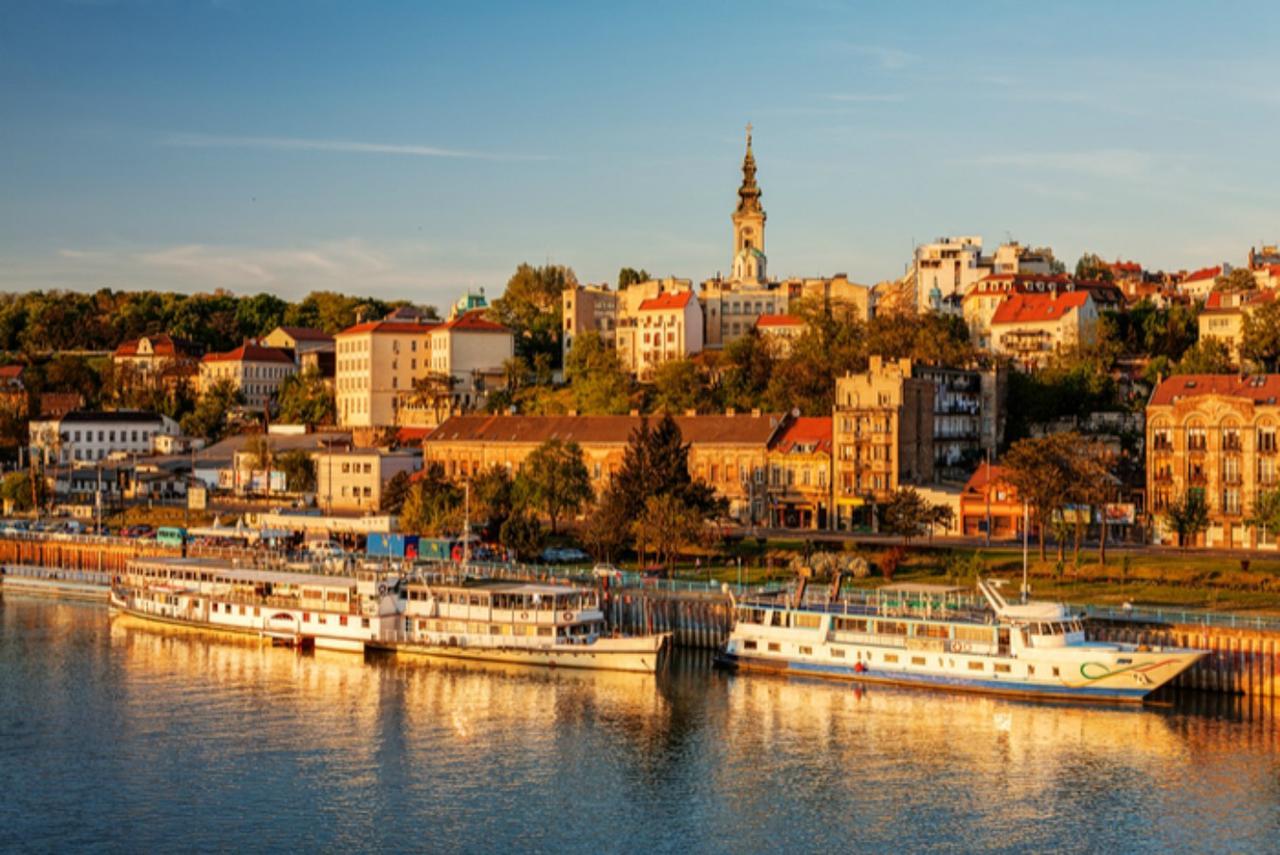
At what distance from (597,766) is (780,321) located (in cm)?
9235

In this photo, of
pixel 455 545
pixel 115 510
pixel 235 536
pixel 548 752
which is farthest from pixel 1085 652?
pixel 115 510

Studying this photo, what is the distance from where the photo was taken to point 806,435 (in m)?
103

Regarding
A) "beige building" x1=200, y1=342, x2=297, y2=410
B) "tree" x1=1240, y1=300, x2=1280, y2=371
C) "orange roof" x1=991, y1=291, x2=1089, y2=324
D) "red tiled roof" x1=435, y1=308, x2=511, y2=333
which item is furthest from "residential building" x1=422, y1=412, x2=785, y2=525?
"beige building" x1=200, y1=342, x2=297, y2=410

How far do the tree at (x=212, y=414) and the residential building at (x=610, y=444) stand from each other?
151 ft

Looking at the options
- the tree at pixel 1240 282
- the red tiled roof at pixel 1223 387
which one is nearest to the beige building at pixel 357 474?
the red tiled roof at pixel 1223 387

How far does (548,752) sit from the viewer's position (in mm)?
52719

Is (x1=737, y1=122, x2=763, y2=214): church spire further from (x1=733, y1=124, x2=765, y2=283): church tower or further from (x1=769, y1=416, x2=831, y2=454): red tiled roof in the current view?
(x1=769, y1=416, x2=831, y2=454): red tiled roof

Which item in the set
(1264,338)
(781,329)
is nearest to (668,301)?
(781,329)

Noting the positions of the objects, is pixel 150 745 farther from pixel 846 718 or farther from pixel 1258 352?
pixel 1258 352

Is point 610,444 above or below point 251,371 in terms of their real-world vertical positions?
below

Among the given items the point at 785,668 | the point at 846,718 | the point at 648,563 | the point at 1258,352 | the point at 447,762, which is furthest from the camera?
the point at 1258,352

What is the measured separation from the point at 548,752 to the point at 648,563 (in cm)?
3543

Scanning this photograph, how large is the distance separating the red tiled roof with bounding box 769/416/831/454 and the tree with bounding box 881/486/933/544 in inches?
444

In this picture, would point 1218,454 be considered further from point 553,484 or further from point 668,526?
point 553,484
